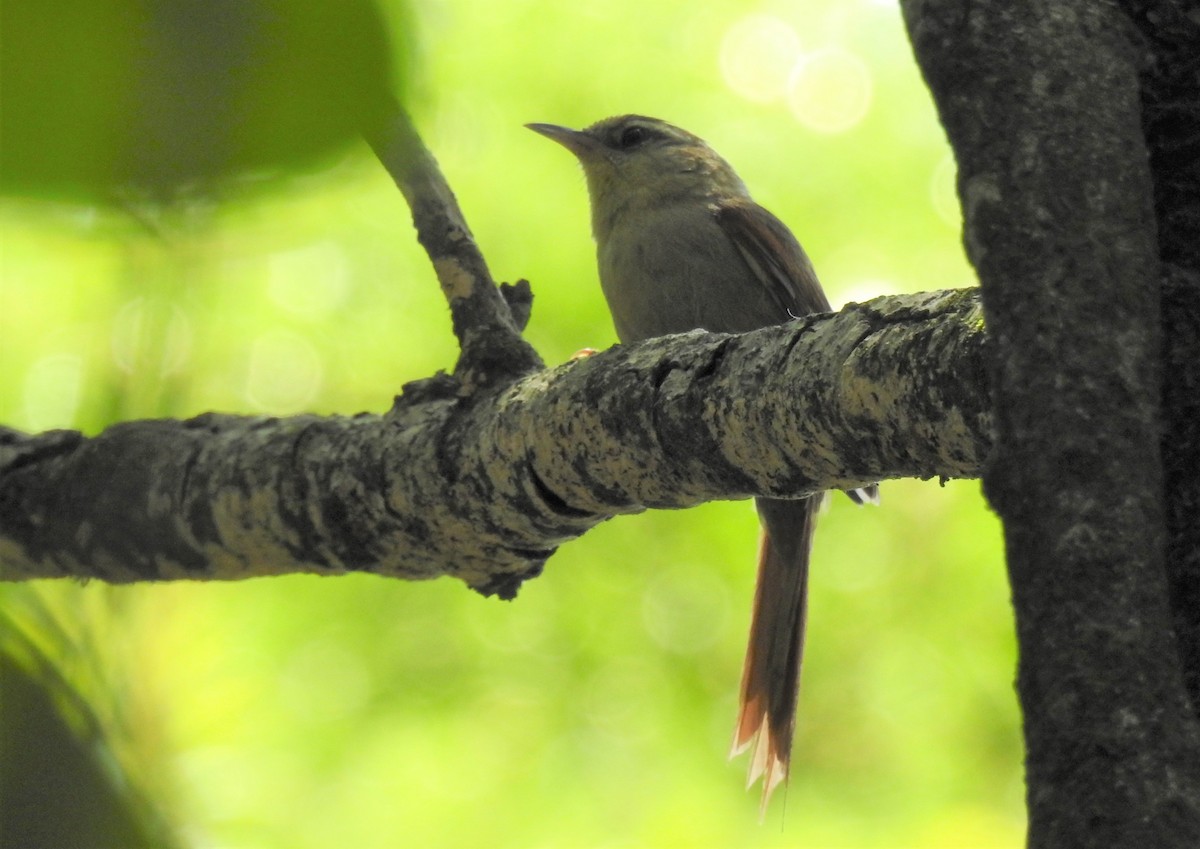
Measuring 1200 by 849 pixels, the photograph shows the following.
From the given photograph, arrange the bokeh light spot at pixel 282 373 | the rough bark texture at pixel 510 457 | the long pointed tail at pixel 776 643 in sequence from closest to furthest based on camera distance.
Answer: the rough bark texture at pixel 510 457 → the bokeh light spot at pixel 282 373 → the long pointed tail at pixel 776 643

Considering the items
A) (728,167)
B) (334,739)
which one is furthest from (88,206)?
(728,167)

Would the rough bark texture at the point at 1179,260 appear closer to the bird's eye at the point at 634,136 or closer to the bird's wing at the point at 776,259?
the bird's wing at the point at 776,259

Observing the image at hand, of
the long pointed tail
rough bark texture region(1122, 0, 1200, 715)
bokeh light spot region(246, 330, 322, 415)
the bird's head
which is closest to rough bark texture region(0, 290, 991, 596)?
bokeh light spot region(246, 330, 322, 415)

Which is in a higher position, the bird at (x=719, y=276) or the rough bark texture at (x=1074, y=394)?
the bird at (x=719, y=276)

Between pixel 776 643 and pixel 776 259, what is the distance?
54.3 inches

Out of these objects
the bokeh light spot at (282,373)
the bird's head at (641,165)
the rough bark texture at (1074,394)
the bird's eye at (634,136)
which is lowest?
the rough bark texture at (1074,394)

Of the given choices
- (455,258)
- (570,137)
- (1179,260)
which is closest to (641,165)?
(570,137)

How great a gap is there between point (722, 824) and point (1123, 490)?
426 cm

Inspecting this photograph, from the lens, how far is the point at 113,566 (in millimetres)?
2801

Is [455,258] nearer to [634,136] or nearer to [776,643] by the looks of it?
[776,643]

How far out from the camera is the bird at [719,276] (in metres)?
4.04

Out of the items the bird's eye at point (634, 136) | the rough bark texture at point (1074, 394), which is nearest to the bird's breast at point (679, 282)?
the bird's eye at point (634, 136)

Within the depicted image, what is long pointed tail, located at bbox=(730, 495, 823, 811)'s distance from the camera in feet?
12.9

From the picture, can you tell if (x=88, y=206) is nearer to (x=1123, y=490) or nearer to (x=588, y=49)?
(x=1123, y=490)
